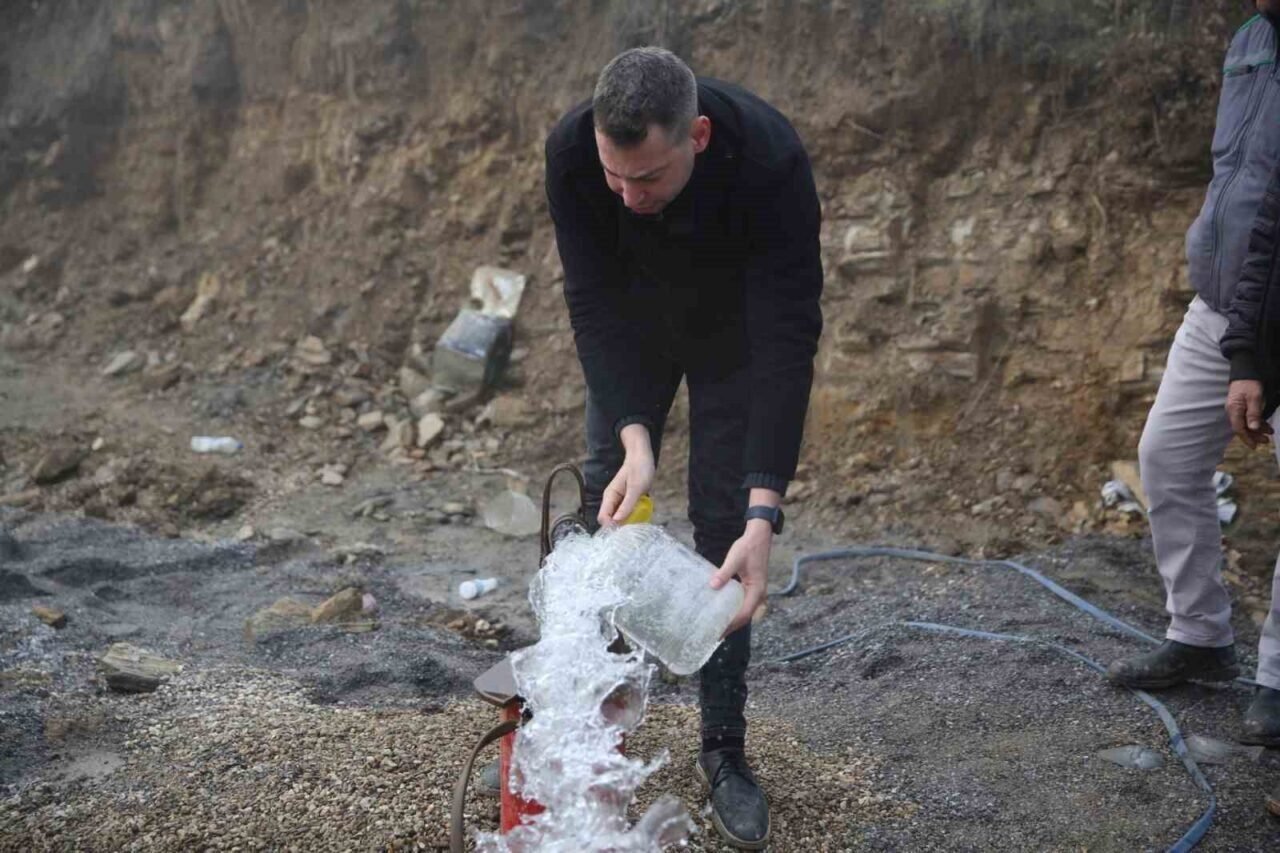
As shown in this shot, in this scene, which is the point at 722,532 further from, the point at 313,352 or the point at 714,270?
the point at 313,352

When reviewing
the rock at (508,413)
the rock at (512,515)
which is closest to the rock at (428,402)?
the rock at (508,413)

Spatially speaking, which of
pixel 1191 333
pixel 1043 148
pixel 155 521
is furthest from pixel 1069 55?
pixel 155 521

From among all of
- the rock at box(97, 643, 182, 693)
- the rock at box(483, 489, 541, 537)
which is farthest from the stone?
the rock at box(97, 643, 182, 693)

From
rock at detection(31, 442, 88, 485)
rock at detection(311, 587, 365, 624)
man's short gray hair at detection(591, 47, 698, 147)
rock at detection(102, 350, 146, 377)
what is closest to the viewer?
man's short gray hair at detection(591, 47, 698, 147)

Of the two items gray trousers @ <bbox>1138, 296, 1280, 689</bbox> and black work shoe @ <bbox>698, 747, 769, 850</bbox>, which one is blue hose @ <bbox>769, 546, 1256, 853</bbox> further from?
black work shoe @ <bbox>698, 747, 769, 850</bbox>

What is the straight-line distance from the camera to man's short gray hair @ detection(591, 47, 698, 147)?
2.08m

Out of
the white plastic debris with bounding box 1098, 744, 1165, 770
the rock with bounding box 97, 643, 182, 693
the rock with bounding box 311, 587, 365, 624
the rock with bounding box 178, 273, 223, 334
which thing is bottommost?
the rock with bounding box 311, 587, 365, 624

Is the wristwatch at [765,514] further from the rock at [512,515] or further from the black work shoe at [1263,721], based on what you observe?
the rock at [512,515]

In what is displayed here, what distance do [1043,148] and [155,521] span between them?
164 inches

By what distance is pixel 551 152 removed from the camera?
245 cm

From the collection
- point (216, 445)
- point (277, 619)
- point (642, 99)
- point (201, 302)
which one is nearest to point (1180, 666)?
point (642, 99)

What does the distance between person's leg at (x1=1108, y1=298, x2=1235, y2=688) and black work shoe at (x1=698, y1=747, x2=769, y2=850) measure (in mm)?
1175

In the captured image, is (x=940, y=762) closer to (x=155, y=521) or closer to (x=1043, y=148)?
(x=1043, y=148)

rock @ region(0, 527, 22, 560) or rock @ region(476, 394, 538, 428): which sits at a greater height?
rock @ region(476, 394, 538, 428)
